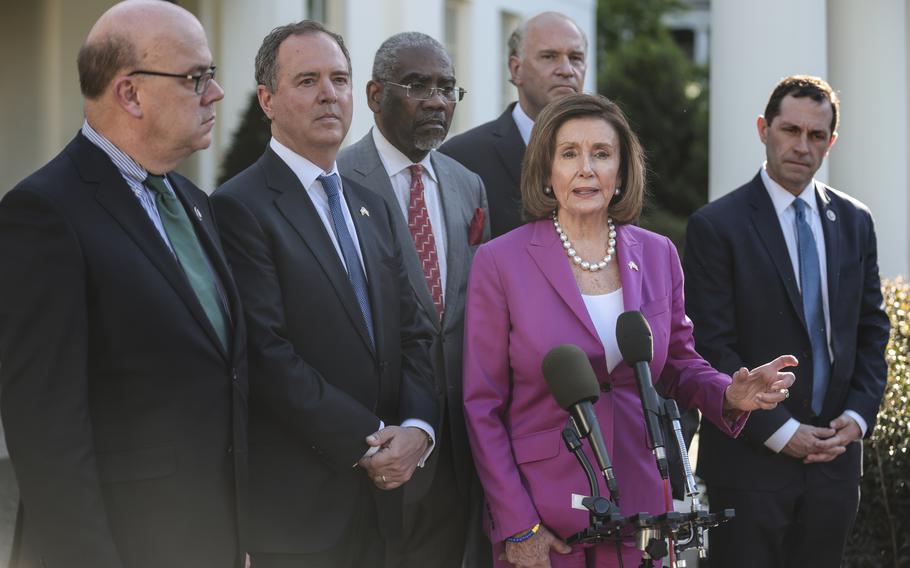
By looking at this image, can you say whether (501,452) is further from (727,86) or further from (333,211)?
(727,86)

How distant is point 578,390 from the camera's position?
3926 millimetres

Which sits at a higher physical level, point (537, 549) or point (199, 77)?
point (199, 77)

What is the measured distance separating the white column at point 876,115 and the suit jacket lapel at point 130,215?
27.3ft

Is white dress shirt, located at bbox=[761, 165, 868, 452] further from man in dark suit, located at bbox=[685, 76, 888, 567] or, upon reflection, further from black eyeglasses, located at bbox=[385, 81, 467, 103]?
black eyeglasses, located at bbox=[385, 81, 467, 103]

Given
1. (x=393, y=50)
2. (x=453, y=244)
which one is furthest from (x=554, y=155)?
(x=393, y=50)

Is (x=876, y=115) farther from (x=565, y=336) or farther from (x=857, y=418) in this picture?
(x=565, y=336)

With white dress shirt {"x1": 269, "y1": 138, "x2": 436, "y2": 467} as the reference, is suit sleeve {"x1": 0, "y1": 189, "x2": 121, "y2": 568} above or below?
below

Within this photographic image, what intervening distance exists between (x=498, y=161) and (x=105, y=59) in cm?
295

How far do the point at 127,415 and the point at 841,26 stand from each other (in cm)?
898

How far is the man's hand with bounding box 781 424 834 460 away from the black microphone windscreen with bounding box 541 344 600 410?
2264 mm

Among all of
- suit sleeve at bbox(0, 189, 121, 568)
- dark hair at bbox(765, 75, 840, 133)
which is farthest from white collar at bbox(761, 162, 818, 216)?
suit sleeve at bbox(0, 189, 121, 568)

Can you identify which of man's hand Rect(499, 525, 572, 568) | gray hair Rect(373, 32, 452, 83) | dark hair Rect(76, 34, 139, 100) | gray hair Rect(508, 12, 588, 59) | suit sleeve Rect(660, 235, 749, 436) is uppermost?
gray hair Rect(508, 12, 588, 59)

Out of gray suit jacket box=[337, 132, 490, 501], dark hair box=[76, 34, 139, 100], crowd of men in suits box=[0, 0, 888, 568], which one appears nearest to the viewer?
crowd of men in suits box=[0, 0, 888, 568]

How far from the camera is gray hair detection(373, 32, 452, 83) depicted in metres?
5.87
